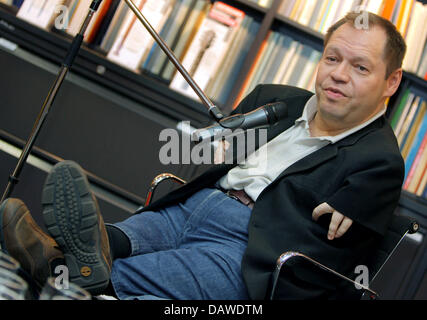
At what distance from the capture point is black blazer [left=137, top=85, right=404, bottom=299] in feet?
4.30

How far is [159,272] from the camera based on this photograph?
3.97 ft

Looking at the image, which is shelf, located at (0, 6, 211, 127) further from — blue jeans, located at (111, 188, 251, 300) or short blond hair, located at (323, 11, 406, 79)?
short blond hair, located at (323, 11, 406, 79)

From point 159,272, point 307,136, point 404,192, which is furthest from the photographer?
point 404,192

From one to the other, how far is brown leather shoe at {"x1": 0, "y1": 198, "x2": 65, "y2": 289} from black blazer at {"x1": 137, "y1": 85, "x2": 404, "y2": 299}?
48 centimetres

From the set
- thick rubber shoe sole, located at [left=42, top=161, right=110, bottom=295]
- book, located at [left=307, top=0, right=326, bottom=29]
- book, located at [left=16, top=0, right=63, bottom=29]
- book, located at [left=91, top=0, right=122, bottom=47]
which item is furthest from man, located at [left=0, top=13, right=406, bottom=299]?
book, located at [left=16, top=0, right=63, bottom=29]

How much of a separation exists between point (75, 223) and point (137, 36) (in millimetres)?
1456

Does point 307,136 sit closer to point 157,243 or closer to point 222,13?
point 157,243

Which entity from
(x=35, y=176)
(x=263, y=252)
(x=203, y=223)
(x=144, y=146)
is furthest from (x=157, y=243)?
(x=35, y=176)

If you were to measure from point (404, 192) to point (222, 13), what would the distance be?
1.16 meters

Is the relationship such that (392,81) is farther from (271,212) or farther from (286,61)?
(286,61)

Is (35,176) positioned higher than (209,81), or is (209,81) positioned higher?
(209,81)

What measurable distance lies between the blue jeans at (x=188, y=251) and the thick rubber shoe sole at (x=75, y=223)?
0.16 meters
